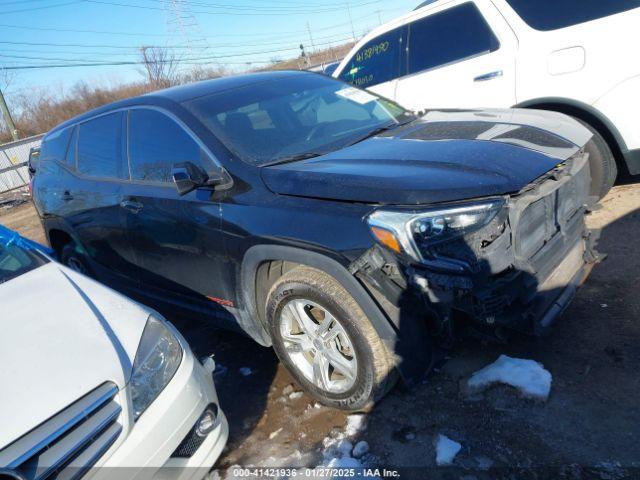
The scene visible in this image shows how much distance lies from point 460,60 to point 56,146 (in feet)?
12.7

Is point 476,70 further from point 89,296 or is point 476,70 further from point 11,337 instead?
point 11,337

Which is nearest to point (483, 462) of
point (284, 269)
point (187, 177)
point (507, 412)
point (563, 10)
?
point (507, 412)

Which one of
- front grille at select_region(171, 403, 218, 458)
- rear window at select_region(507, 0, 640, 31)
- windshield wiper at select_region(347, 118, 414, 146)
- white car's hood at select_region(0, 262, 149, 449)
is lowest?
front grille at select_region(171, 403, 218, 458)

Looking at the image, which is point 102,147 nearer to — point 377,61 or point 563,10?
point 377,61

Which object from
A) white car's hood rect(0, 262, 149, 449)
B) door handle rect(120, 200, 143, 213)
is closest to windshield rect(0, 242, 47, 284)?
white car's hood rect(0, 262, 149, 449)

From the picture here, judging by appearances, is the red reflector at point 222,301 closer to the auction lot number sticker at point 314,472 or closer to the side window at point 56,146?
the auction lot number sticker at point 314,472

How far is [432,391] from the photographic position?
2684 millimetres

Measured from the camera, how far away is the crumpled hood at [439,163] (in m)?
2.21

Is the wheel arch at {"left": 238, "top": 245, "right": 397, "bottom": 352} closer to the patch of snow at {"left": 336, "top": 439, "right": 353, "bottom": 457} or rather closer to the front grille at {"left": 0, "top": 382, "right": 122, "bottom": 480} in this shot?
the patch of snow at {"left": 336, "top": 439, "right": 353, "bottom": 457}

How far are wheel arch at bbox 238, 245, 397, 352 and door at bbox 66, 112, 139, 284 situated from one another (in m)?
1.27

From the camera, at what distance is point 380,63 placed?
5484 millimetres

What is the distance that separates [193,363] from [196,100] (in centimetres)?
177

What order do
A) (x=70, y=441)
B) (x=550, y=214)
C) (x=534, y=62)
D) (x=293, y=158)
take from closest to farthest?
(x=70, y=441)
(x=550, y=214)
(x=293, y=158)
(x=534, y=62)

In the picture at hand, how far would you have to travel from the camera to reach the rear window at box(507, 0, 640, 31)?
3.71 metres
